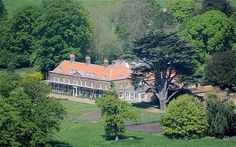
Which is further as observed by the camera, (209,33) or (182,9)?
(182,9)

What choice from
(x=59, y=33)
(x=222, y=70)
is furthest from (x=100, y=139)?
(x=59, y=33)

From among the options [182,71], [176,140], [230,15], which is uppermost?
[230,15]

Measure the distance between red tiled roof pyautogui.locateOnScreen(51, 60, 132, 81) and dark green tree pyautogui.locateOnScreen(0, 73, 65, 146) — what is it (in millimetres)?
25316

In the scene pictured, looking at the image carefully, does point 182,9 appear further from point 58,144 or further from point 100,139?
point 58,144

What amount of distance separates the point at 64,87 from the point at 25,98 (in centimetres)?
3451


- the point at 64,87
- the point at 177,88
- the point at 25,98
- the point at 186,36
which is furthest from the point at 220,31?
the point at 25,98

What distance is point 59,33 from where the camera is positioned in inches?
4195

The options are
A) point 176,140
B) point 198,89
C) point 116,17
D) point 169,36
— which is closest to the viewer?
point 176,140

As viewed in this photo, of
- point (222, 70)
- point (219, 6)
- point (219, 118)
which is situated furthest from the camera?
point (219, 6)

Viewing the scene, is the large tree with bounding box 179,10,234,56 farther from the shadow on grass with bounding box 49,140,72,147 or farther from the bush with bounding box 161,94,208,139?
the shadow on grass with bounding box 49,140,72,147

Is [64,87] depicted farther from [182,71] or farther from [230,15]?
[230,15]

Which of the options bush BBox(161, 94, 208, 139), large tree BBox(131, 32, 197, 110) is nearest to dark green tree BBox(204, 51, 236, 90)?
large tree BBox(131, 32, 197, 110)

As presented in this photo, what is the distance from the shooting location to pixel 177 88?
93.6 metres

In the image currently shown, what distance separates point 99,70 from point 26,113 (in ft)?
106
